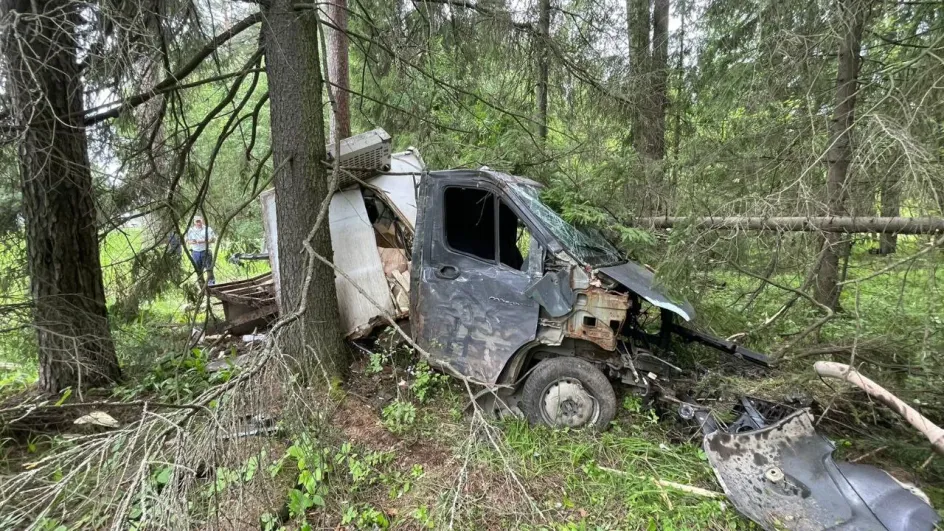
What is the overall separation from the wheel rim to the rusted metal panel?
0.40 m

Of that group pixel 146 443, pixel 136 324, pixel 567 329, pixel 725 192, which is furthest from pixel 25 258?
pixel 725 192

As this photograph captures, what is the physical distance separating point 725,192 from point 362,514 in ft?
15.6

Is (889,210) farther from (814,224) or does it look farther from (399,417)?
(399,417)

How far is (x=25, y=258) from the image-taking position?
3654mm

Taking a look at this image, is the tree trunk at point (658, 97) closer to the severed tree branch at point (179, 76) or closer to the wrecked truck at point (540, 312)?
the wrecked truck at point (540, 312)

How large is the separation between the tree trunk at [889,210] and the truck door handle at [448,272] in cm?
328

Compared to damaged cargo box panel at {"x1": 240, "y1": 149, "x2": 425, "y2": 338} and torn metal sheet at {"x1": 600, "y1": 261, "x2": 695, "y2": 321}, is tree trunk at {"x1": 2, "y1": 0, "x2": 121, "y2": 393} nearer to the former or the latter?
damaged cargo box panel at {"x1": 240, "y1": 149, "x2": 425, "y2": 338}

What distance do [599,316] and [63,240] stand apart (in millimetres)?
4313

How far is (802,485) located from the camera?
2596 mm

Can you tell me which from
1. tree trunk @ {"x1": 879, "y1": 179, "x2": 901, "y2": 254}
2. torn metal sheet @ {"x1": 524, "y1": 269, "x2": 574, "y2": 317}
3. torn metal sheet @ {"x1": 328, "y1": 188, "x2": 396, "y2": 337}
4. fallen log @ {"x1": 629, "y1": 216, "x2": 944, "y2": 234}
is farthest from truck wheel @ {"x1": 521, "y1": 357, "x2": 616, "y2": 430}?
tree trunk @ {"x1": 879, "y1": 179, "x2": 901, "y2": 254}

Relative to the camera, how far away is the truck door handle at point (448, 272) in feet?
Result: 12.8

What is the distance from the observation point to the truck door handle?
389 centimetres

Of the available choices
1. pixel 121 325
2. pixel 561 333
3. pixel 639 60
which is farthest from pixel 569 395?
pixel 639 60

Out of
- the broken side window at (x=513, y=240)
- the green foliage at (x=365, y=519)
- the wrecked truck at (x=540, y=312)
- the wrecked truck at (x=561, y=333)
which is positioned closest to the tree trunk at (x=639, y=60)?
the broken side window at (x=513, y=240)
